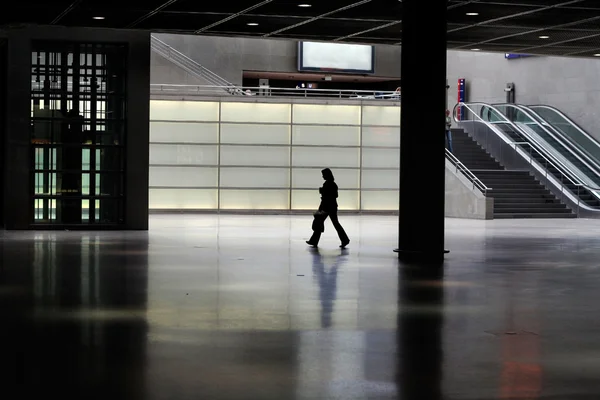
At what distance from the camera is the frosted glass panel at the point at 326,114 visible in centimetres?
4166

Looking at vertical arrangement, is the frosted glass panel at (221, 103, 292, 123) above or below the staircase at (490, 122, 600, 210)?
above

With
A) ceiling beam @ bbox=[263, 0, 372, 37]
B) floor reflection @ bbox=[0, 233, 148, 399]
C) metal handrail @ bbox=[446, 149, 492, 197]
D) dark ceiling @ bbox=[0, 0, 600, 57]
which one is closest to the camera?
floor reflection @ bbox=[0, 233, 148, 399]

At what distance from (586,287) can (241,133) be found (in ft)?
92.0

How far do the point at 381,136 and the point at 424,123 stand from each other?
23668 mm

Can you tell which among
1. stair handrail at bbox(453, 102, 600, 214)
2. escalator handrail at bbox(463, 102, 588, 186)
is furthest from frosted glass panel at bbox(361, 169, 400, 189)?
escalator handrail at bbox(463, 102, 588, 186)

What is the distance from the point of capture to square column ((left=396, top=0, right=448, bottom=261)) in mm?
18828

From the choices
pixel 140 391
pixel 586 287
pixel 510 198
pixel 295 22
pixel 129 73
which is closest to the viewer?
pixel 140 391

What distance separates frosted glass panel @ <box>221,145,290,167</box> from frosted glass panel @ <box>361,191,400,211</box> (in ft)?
12.2

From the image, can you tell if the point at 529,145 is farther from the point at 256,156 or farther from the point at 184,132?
the point at 184,132

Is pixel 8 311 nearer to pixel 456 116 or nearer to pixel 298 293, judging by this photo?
pixel 298 293

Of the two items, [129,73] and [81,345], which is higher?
[129,73]

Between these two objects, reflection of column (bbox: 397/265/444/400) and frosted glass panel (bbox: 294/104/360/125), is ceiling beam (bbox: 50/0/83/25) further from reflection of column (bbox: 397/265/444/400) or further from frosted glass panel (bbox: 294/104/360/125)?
frosted glass panel (bbox: 294/104/360/125)

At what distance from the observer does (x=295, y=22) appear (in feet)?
75.5

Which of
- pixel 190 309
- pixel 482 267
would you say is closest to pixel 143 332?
pixel 190 309
